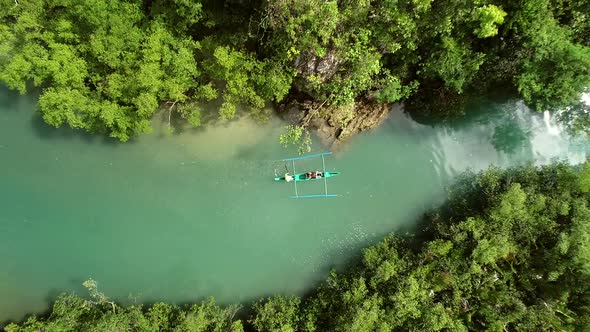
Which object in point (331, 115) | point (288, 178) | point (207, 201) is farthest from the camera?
point (207, 201)

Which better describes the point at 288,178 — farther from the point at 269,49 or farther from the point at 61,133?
the point at 61,133

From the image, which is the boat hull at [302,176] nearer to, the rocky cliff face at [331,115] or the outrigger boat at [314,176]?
the outrigger boat at [314,176]

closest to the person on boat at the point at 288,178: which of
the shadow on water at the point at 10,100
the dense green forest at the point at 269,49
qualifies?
the dense green forest at the point at 269,49

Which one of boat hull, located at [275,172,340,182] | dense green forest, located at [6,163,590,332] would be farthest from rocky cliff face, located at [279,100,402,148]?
dense green forest, located at [6,163,590,332]

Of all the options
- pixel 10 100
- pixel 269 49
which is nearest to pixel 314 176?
pixel 269 49

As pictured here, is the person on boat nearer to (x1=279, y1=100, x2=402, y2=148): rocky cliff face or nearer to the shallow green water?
the shallow green water

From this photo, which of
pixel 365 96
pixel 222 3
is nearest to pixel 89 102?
pixel 222 3

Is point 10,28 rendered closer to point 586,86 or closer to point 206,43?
point 206,43
